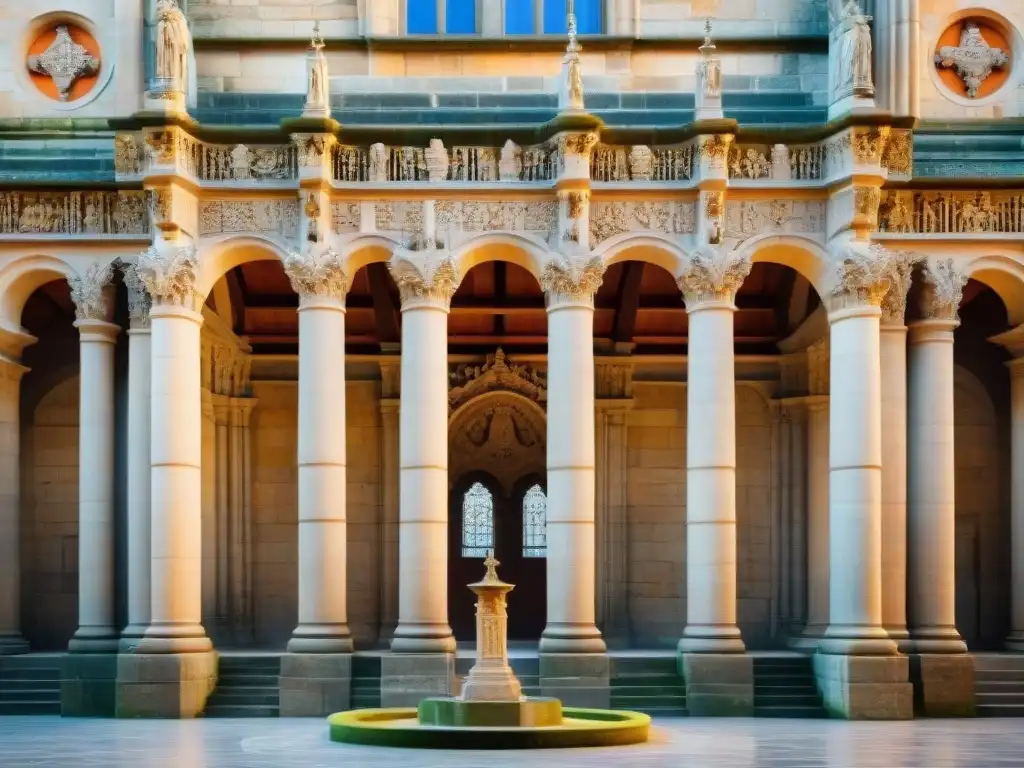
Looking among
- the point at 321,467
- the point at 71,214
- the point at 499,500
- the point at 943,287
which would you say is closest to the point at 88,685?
the point at 321,467

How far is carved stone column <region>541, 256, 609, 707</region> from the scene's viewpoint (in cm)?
3622

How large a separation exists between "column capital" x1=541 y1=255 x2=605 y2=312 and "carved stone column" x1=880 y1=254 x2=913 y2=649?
5.61 meters

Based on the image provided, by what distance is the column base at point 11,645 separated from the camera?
129ft

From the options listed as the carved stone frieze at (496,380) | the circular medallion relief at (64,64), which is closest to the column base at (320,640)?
the carved stone frieze at (496,380)

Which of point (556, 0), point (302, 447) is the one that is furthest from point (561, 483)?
point (556, 0)

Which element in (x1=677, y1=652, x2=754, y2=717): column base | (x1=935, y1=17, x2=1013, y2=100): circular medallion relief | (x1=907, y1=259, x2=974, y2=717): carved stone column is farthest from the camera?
(x1=935, y1=17, x2=1013, y2=100): circular medallion relief

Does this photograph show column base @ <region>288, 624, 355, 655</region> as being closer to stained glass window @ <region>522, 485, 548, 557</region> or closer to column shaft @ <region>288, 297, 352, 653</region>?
column shaft @ <region>288, 297, 352, 653</region>

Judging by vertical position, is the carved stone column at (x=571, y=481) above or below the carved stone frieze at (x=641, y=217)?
below

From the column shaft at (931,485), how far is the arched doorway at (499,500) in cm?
1040

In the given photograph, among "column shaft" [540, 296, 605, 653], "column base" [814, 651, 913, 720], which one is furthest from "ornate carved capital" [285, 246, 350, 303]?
"column base" [814, 651, 913, 720]

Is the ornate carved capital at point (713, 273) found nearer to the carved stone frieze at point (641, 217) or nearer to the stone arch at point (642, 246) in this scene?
the stone arch at point (642, 246)

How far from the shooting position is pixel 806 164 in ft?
123

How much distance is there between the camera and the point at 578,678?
35.9 meters

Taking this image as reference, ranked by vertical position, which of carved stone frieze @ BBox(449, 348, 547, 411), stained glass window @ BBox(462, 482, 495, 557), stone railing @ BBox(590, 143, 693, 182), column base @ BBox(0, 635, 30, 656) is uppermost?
stone railing @ BBox(590, 143, 693, 182)
